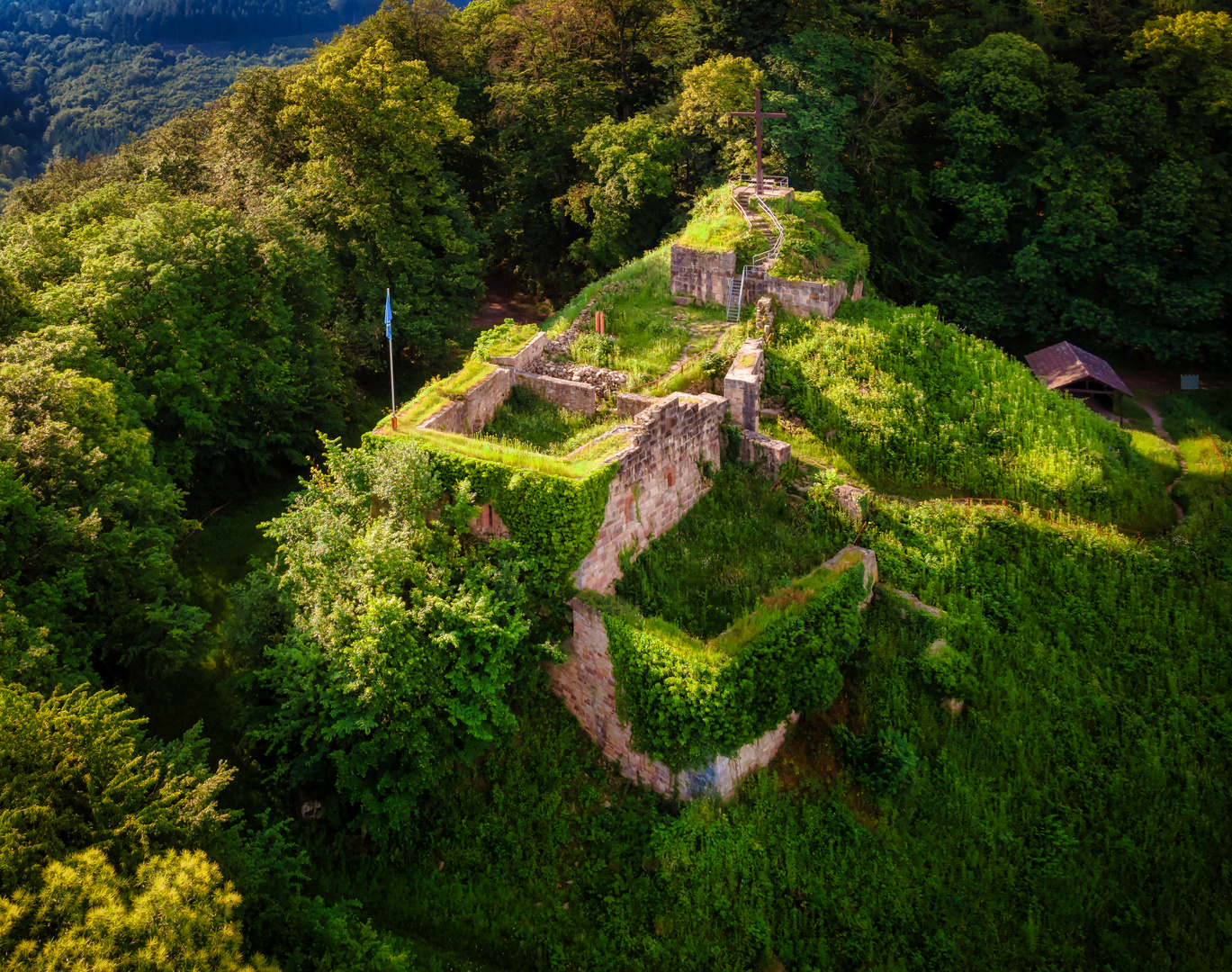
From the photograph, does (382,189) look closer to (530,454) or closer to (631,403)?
(631,403)

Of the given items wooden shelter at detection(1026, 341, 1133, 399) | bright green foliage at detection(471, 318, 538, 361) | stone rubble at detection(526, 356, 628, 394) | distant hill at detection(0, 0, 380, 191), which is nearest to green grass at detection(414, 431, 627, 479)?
stone rubble at detection(526, 356, 628, 394)

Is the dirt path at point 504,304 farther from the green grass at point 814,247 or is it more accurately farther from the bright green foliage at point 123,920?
the bright green foliage at point 123,920

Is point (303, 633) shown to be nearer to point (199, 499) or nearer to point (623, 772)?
point (623, 772)

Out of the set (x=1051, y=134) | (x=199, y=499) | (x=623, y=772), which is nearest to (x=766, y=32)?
(x=1051, y=134)

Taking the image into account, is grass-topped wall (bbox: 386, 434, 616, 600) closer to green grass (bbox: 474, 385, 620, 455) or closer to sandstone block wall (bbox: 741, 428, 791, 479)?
green grass (bbox: 474, 385, 620, 455)

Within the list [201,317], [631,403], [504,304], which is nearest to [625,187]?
[504,304]

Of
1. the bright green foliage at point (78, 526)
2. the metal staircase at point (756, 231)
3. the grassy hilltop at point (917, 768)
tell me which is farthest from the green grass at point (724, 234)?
the bright green foliage at point (78, 526)
